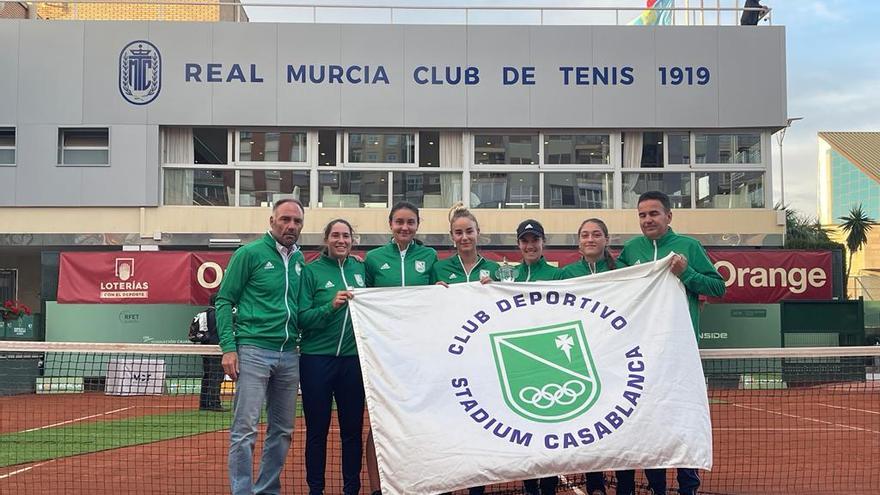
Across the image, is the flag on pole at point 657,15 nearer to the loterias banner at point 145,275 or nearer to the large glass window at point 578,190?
the large glass window at point 578,190

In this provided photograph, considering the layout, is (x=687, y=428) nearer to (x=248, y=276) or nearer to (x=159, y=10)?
(x=248, y=276)

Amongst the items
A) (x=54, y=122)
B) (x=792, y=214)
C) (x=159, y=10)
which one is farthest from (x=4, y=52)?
(x=792, y=214)

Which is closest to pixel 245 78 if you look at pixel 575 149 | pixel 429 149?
pixel 429 149

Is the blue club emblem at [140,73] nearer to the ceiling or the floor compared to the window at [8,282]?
nearer to the ceiling

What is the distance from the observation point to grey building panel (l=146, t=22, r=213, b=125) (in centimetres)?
1764

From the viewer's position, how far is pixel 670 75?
18.1 metres

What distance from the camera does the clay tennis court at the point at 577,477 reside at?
7.16 metres

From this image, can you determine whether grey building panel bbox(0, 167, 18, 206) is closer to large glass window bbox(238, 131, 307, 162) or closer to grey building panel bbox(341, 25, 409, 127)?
large glass window bbox(238, 131, 307, 162)

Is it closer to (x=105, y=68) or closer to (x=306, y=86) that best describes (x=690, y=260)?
(x=306, y=86)

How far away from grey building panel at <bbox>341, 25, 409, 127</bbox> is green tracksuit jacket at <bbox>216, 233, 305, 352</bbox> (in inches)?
499

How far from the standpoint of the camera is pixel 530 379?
17.7 feet

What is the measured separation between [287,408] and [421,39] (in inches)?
542

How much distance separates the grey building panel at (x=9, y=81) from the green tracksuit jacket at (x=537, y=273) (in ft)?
50.9

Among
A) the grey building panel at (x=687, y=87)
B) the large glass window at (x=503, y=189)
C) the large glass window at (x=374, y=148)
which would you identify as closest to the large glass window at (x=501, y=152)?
the large glass window at (x=503, y=189)
